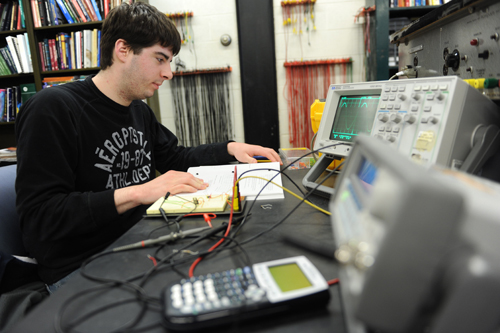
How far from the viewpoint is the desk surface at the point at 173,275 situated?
0.45 meters

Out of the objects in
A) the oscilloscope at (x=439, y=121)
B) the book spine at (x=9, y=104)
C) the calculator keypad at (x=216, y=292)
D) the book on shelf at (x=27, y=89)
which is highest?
the book on shelf at (x=27, y=89)

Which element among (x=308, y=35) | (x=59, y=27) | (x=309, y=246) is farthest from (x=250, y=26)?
(x=309, y=246)

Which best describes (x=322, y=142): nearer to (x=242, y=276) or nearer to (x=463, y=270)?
(x=242, y=276)

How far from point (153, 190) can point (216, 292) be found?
23.4 inches

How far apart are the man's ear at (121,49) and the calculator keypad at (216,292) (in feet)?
3.59

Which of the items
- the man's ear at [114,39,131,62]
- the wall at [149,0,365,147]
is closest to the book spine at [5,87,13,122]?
the wall at [149,0,365,147]

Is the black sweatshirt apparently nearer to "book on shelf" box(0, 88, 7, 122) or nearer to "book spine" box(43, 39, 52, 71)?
"book spine" box(43, 39, 52, 71)

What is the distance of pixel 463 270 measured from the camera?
Result: 12.0 inches

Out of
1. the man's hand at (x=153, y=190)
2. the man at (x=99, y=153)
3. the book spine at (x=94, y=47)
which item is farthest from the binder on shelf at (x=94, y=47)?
the man's hand at (x=153, y=190)

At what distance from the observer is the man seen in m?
0.93

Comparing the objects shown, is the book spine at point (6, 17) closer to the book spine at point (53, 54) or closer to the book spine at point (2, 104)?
the book spine at point (53, 54)

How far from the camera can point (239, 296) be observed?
0.45 m

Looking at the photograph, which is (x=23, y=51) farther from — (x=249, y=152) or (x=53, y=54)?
(x=249, y=152)

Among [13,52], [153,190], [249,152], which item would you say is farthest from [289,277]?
[13,52]
